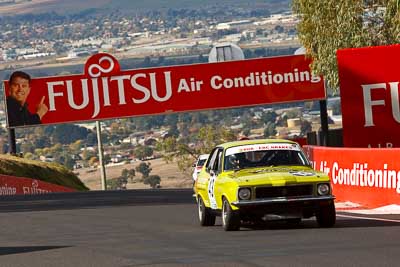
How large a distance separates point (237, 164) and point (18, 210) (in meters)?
11.8

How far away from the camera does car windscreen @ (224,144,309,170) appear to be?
19.9m

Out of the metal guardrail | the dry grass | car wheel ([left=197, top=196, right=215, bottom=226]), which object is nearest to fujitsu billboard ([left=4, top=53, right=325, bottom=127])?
the metal guardrail

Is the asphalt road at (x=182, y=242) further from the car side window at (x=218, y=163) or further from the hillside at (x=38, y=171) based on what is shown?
the hillside at (x=38, y=171)

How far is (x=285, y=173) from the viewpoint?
1898cm

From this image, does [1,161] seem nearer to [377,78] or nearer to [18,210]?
[18,210]

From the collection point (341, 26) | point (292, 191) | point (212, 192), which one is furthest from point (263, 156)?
point (341, 26)

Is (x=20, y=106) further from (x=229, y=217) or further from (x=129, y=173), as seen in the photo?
(x=129, y=173)

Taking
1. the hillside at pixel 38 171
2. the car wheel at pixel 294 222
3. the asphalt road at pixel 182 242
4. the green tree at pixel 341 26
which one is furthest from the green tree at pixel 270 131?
the car wheel at pixel 294 222

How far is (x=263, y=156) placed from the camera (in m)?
20.0

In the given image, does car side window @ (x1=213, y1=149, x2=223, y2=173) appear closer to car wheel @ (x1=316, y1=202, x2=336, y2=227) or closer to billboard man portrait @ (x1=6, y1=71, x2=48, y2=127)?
car wheel @ (x1=316, y1=202, x2=336, y2=227)

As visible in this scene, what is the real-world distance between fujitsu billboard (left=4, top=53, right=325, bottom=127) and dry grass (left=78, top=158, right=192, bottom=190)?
49473 millimetres

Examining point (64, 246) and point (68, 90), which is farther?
point (68, 90)

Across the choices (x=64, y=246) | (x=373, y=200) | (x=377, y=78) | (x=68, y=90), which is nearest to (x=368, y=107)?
(x=377, y=78)

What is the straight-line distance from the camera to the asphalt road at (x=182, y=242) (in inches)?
600
